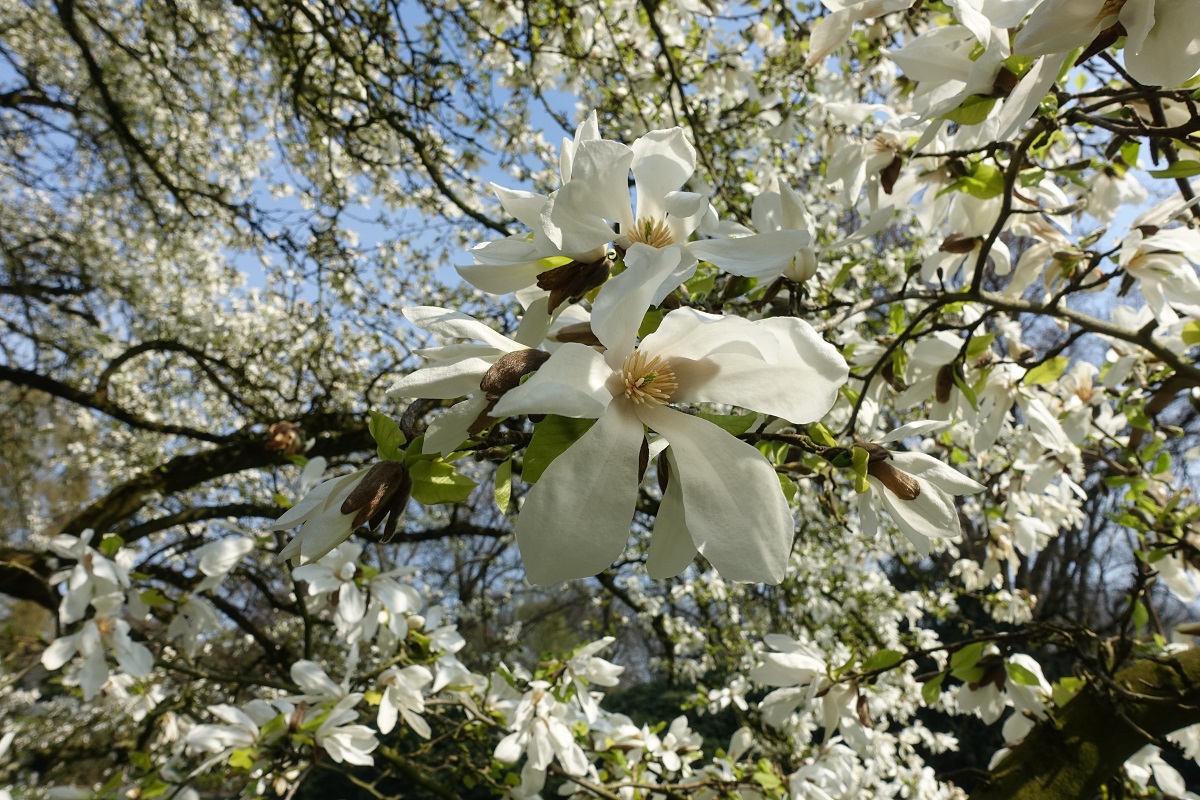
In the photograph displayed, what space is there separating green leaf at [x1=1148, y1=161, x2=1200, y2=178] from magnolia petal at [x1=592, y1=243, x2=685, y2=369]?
0.63 meters

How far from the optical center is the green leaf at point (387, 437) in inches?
18.1

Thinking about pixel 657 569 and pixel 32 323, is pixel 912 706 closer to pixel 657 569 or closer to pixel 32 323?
pixel 657 569

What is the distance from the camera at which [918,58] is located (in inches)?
27.3

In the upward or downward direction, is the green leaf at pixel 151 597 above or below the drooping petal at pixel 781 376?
below

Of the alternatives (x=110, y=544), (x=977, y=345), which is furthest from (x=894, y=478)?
(x=110, y=544)

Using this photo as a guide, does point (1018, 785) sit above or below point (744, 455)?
below

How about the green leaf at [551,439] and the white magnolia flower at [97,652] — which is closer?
the green leaf at [551,439]

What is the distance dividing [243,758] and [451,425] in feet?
4.22

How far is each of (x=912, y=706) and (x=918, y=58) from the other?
Answer: 156 inches

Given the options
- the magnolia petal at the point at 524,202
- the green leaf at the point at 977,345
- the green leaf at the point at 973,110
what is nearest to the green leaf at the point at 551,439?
the magnolia petal at the point at 524,202

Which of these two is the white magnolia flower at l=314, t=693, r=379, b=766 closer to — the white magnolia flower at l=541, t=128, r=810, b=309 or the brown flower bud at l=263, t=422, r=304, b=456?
the brown flower bud at l=263, t=422, r=304, b=456

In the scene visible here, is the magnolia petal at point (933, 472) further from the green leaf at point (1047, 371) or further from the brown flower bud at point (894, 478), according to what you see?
the green leaf at point (1047, 371)

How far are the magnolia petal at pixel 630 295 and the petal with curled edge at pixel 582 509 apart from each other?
2.2 inches

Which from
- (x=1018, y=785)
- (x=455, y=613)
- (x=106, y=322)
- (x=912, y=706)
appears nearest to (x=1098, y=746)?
(x=1018, y=785)
